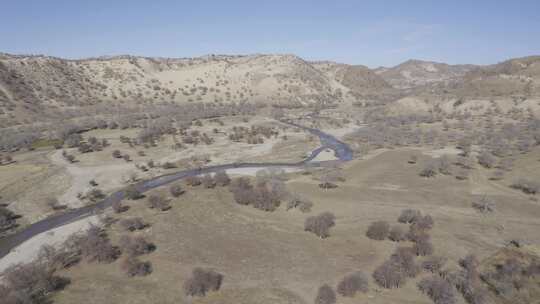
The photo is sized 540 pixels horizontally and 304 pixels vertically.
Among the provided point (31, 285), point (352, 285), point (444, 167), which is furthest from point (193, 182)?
point (444, 167)

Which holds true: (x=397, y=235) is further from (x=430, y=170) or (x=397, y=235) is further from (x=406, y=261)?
(x=430, y=170)

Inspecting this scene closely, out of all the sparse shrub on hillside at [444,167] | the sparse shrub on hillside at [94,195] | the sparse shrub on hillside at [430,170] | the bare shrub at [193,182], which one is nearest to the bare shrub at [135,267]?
the bare shrub at [193,182]

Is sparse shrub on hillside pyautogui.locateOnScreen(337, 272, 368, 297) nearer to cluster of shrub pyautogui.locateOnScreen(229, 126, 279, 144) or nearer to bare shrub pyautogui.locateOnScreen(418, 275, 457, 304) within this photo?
bare shrub pyautogui.locateOnScreen(418, 275, 457, 304)

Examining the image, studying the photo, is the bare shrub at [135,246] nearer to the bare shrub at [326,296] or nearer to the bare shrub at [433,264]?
the bare shrub at [326,296]

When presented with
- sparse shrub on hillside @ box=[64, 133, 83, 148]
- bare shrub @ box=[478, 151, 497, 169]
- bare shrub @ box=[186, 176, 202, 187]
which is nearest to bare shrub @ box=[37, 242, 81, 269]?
bare shrub @ box=[186, 176, 202, 187]

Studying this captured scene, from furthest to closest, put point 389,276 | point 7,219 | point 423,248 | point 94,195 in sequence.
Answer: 1. point 94,195
2. point 7,219
3. point 423,248
4. point 389,276

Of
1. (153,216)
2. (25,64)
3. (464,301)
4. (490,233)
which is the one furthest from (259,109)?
(464,301)
